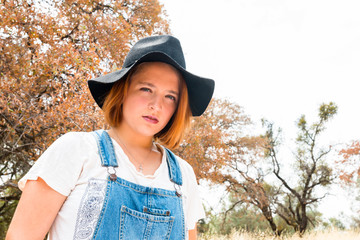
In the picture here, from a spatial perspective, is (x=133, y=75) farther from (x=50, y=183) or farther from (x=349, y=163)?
(x=349, y=163)

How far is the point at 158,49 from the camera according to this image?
1.65 meters

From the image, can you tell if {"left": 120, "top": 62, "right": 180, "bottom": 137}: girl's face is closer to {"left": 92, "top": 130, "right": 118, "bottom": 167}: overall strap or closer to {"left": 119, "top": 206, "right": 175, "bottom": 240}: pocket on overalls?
{"left": 92, "top": 130, "right": 118, "bottom": 167}: overall strap

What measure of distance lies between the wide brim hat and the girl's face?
48 millimetres

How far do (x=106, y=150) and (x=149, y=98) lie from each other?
33 cm

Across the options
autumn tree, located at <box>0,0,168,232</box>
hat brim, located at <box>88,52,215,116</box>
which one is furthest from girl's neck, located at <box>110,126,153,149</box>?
autumn tree, located at <box>0,0,168,232</box>

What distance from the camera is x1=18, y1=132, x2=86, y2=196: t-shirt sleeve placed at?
1.30m

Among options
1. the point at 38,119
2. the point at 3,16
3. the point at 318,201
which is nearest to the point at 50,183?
the point at 38,119

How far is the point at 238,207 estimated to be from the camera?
615 inches

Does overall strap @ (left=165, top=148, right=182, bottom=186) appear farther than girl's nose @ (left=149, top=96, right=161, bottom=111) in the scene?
Yes

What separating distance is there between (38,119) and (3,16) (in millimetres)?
1900

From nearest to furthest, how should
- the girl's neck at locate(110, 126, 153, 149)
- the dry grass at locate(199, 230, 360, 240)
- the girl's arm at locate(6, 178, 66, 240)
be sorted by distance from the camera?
the girl's arm at locate(6, 178, 66, 240)
the girl's neck at locate(110, 126, 153, 149)
the dry grass at locate(199, 230, 360, 240)

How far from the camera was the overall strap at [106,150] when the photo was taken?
145 cm

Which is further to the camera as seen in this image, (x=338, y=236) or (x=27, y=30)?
(x=338, y=236)

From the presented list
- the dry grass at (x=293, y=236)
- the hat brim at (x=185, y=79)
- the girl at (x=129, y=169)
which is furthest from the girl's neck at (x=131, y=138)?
the dry grass at (x=293, y=236)
